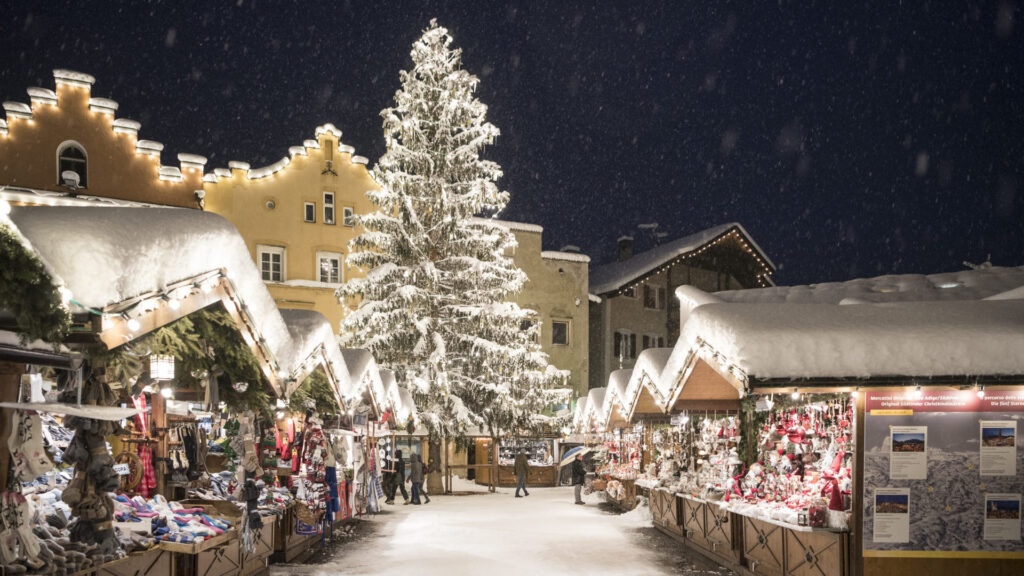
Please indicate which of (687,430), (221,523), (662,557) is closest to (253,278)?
(221,523)

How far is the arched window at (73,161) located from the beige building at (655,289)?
22537 mm

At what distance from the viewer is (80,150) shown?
2475 cm

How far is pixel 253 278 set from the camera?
7.78m

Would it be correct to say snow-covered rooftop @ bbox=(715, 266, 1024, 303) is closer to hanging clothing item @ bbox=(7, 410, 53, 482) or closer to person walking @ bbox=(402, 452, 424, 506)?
hanging clothing item @ bbox=(7, 410, 53, 482)

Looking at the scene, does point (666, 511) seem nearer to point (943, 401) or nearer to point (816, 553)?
point (816, 553)

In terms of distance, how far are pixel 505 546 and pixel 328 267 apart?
18.3 meters

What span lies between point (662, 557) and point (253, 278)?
8992 mm

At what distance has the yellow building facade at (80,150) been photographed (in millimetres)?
23734

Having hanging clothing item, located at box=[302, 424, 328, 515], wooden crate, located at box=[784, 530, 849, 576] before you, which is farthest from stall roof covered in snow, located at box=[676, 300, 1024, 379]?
hanging clothing item, located at box=[302, 424, 328, 515]

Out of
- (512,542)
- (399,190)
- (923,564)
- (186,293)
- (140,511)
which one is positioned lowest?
(512,542)

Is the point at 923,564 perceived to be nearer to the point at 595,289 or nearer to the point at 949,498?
the point at 949,498

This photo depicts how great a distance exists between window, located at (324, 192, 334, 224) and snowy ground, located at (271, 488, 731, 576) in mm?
12599

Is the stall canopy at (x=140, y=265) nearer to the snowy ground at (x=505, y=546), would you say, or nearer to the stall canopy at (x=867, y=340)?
the stall canopy at (x=867, y=340)

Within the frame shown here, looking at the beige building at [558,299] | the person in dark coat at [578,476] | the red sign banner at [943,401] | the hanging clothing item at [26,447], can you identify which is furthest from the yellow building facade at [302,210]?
the red sign banner at [943,401]
